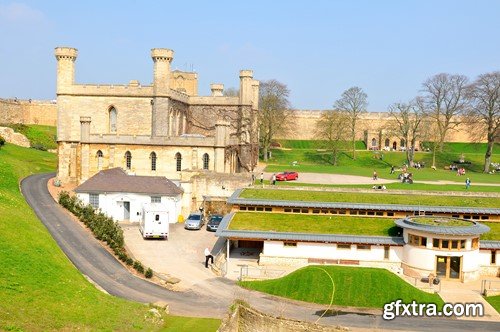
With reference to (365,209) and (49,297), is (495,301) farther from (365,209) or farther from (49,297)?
(49,297)

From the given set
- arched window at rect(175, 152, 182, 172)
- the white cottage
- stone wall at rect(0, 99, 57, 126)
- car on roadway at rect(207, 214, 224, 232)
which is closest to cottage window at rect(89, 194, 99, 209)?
the white cottage

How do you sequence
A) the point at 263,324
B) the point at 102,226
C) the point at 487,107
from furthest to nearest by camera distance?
the point at 487,107, the point at 102,226, the point at 263,324

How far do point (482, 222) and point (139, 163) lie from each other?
28517mm

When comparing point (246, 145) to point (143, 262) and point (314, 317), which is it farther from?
point (314, 317)

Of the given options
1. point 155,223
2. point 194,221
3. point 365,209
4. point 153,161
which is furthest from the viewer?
point 153,161

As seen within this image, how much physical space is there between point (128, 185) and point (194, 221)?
240 inches

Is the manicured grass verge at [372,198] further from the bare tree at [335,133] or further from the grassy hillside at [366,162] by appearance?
the bare tree at [335,133]

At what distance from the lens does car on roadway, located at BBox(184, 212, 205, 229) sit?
41.8m

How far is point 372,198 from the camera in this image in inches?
1603

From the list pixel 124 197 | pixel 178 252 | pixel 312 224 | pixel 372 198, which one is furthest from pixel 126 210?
pixel 372 198

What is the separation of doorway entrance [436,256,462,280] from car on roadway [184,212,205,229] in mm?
16851

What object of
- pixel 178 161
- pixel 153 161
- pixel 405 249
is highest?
pixel 178 161

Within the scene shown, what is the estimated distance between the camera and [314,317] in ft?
85.0

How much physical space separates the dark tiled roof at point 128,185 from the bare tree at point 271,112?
29625 millimetres
